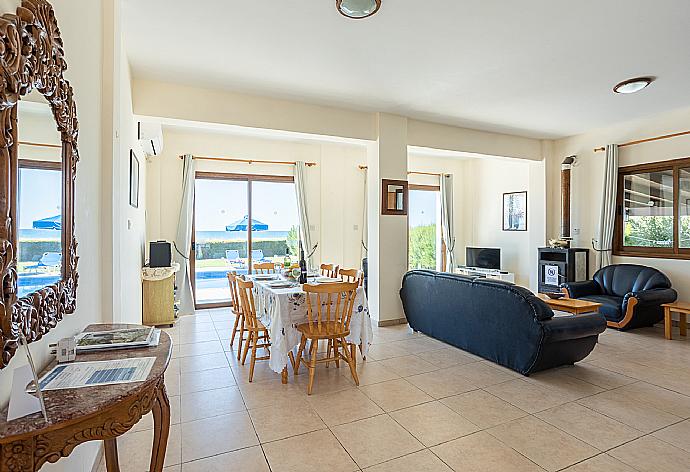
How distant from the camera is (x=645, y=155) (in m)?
5.93

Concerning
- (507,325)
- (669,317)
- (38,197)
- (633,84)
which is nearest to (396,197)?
(507,325)

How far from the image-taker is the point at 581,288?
5.92 m

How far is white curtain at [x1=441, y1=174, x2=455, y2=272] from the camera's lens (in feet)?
28.8

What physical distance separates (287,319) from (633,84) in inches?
181

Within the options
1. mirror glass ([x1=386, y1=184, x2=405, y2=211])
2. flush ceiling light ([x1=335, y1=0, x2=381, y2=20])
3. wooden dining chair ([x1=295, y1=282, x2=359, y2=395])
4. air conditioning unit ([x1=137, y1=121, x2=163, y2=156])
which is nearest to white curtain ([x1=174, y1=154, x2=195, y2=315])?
air conditioning unit ([x1=137, y1=121, x2=163, y2=156])

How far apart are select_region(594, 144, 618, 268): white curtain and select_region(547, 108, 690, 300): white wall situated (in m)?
0.17

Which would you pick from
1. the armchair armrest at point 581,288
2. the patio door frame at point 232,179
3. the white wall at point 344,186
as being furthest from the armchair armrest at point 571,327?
the patio door frame at point 232,179

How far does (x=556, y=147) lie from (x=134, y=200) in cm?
691

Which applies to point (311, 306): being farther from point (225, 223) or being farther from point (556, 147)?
point (556, 147)

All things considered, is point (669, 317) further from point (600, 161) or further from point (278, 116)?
point (278, 116)

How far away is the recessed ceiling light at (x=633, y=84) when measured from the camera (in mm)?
4387

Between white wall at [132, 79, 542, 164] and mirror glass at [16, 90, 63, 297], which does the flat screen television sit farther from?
mirror glass at [16, 90, 63, 297]

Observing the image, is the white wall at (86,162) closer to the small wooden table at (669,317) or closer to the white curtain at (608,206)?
the small wooden table at (669,317)

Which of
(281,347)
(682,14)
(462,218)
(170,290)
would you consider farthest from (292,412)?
(462,218)
